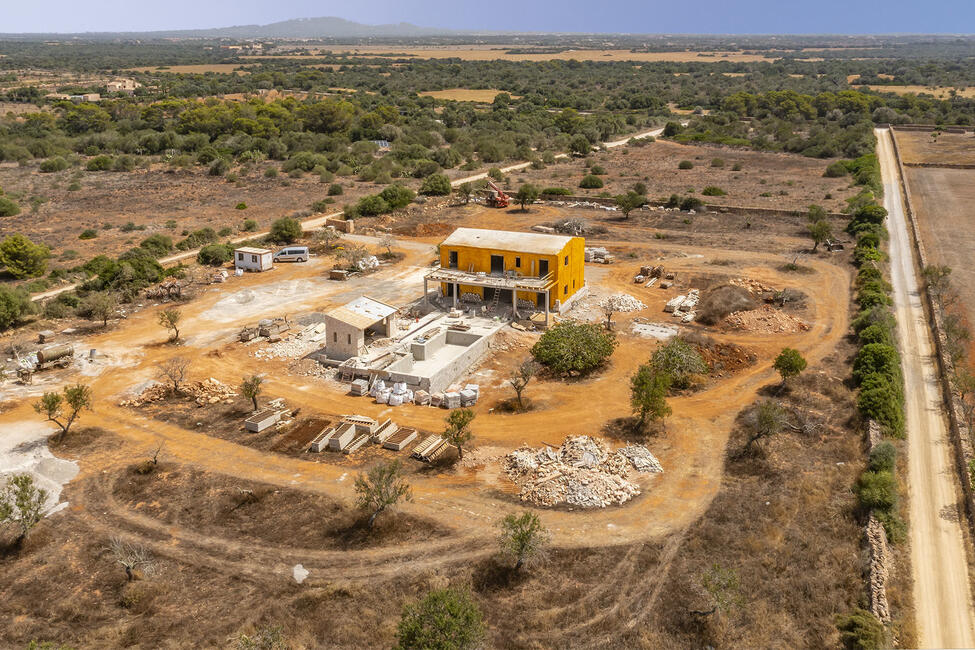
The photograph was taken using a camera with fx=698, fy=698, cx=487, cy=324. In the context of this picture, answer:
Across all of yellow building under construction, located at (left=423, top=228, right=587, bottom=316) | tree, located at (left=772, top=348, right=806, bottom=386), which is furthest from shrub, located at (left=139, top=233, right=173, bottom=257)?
tree, located at (left=772, top=348, right=806, bottom=386)

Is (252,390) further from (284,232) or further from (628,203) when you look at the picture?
(628,203)

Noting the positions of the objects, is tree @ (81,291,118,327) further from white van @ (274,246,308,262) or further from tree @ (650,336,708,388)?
tree @ (650,336,708,388)

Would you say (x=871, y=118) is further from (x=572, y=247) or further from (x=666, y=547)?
(x=666, y=547)

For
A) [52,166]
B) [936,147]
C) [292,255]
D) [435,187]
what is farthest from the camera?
[936,147]

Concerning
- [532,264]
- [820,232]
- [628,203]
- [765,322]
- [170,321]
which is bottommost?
[765,322]

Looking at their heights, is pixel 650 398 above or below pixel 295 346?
above

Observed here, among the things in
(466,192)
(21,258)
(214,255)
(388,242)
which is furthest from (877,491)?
(466,192)
